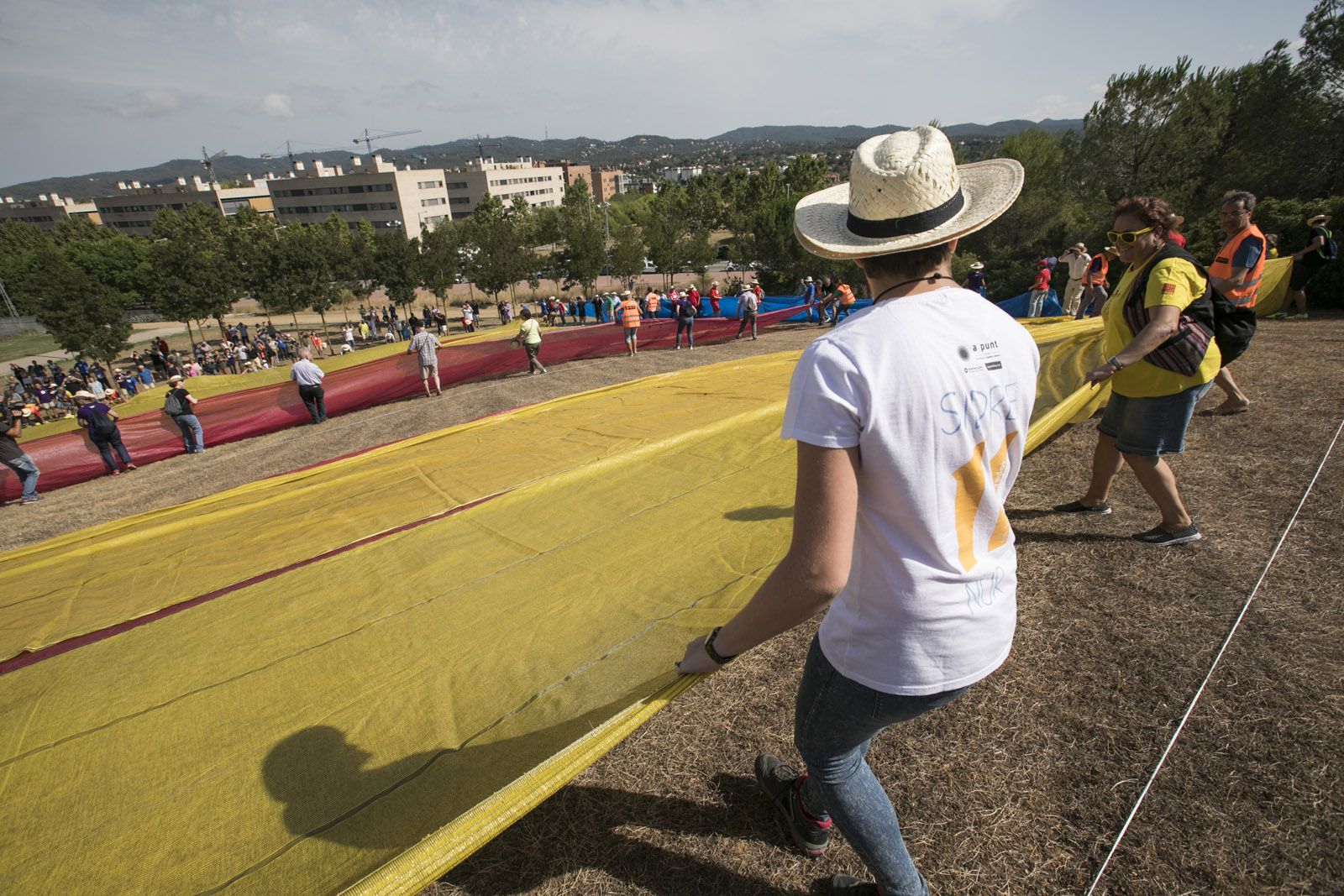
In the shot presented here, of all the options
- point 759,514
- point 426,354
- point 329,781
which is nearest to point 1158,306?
point 759,514

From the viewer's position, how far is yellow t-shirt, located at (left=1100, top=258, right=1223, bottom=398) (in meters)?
3.24

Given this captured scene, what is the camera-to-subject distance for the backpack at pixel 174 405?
1042cm

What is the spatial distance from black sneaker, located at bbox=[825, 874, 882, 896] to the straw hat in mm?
1773

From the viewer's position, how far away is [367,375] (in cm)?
1243

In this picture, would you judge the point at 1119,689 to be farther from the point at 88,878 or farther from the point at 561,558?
the point at 88,878

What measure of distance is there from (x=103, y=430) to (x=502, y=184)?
405 ft

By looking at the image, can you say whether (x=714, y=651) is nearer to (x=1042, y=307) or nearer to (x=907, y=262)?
(x=907, y=262)

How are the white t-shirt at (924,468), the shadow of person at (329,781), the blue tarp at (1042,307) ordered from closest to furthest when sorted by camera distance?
the white t-shirt at (924,468) → the shadow of person at (329,781) → the blue tarp at (1042,307)

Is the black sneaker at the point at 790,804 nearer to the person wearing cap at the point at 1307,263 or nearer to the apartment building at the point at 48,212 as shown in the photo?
the person wearing cap at the point at 1307,263

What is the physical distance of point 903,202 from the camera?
131cm

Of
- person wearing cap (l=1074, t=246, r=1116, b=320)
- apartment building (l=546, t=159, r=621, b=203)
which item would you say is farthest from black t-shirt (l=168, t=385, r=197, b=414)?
apartment building (l=546, t=159, r=621, b=203)

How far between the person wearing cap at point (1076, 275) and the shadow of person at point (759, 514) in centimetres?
1216

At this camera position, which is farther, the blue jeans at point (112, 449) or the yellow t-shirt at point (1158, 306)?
the blue jeans at point (112, 449)

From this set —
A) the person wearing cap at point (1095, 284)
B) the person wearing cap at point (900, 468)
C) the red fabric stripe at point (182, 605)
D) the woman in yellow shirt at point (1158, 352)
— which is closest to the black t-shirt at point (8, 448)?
the red fabric stripe at point (182, 605)
